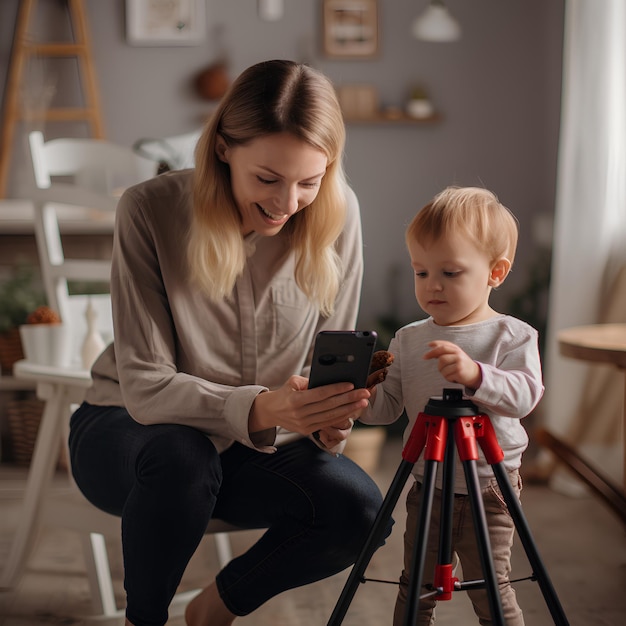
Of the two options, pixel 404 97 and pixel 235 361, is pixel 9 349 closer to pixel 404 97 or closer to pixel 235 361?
pixel 235 361

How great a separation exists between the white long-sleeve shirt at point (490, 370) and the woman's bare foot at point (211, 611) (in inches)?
15.9

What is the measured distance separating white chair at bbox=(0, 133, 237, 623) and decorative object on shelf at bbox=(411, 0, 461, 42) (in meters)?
1.91

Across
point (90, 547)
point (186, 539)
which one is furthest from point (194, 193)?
point (90, 547)

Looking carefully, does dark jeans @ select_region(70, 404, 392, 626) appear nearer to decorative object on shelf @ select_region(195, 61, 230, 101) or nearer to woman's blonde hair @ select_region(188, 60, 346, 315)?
woman's blonde hair @ select_region(188, 60, 346, 315)

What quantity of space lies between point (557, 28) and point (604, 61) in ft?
4.15

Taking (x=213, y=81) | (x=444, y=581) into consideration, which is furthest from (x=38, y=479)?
(x=213, y=81)

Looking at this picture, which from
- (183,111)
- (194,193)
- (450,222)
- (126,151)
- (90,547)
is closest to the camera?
(450,222)

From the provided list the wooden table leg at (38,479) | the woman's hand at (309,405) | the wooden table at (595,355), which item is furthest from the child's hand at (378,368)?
the wooden table at (595,355)

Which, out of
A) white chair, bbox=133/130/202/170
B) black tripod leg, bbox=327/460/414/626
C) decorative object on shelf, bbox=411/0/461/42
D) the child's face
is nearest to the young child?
the child's face

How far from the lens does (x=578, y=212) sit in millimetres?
2941

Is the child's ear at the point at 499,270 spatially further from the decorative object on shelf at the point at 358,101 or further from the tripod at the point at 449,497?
the decorative object on shelf at the point at 358,101

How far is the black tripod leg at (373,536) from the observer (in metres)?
1.18

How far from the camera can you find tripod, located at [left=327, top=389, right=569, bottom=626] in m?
1.09

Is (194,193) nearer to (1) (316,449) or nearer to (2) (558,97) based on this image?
(1) (316,449)
